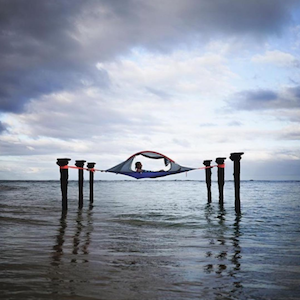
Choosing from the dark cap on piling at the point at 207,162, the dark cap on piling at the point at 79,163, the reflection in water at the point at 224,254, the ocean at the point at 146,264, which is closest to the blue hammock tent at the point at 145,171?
the dark cap on piling at the point at 79,163

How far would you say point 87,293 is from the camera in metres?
3.62

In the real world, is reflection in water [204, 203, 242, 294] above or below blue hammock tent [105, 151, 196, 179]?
below

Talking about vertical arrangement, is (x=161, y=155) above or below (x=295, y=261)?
above

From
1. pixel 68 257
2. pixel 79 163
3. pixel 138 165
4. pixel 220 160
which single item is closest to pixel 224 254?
pixel 68 257

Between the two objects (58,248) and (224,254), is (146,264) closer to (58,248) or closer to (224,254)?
(224,254)

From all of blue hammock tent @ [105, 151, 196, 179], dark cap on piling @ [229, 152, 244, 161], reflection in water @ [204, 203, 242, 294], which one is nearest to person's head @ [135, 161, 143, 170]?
blue hammock tent @ [105, 151, 196, 179]

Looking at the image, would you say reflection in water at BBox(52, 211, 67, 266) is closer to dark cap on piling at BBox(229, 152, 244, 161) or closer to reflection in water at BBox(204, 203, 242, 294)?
reflection in water at BBox(204, 203, 242, 294)

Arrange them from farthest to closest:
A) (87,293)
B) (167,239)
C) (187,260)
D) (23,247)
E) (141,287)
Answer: (167,239)
(23,247)
(187,260)
(141,287)
(87,293)

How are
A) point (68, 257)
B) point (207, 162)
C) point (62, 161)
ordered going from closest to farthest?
point (68, 257)
point (62, 161)
point (207, 162)

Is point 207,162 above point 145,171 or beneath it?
above

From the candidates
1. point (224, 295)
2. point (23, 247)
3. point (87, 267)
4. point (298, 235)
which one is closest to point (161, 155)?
point (298, 235)

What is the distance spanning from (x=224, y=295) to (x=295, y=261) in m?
2.52

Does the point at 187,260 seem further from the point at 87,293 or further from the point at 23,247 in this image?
the point at 23,247

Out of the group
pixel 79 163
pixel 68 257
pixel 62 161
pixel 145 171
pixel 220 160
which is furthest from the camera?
pixel 79 163
